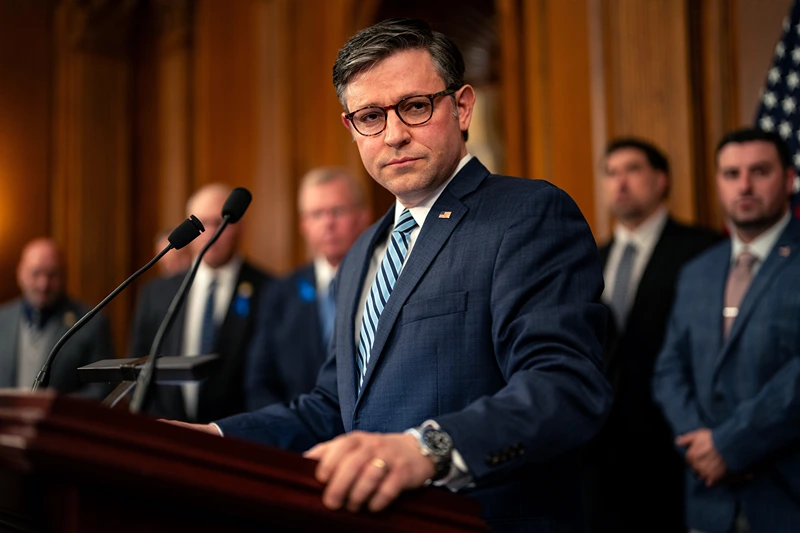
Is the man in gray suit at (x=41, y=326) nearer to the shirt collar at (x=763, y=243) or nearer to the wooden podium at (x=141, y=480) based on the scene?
the shirt collar at (x=763, y=243)

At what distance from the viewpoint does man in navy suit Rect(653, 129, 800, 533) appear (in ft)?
9.38

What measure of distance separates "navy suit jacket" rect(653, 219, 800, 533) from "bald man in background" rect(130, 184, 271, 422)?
2101 millimetres

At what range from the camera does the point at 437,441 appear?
123 centimetres

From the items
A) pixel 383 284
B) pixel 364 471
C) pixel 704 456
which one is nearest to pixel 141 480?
pixel 364 471

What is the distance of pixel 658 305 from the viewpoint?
12.0 feet

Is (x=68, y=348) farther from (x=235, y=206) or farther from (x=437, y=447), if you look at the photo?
(x=437, y=447)

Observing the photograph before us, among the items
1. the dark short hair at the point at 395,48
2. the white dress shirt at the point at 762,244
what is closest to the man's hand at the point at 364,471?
the dark short hair at the point at 395,48

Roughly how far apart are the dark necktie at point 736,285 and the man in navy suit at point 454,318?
5.62 ft

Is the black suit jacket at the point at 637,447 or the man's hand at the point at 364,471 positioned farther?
the black suit jacket at the point at 637,447

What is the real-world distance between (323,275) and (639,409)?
160cm

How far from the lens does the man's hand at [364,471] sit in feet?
3.56

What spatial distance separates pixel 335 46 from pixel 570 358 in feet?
17.3

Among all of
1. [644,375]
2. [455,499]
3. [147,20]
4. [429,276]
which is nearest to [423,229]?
[429,276]

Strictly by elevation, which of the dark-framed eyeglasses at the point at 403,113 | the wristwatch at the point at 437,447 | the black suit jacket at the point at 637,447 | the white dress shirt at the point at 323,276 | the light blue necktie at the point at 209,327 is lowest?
the black suit jacket at the point at 637,447
